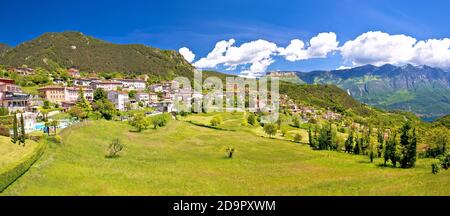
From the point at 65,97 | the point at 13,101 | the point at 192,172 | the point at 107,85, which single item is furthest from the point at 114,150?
the point at 107,85

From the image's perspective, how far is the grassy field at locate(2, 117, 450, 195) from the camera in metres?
33.7

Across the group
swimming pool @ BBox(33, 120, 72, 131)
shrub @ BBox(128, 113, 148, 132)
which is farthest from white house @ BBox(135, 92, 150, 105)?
swimming pool @ BBox(33, 120, 72, 131)

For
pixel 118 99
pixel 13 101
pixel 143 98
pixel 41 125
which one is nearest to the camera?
pixel 41 125

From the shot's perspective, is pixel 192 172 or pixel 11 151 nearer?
pixel 11 151

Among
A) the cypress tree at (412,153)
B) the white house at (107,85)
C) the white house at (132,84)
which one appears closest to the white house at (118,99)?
the white house at (107,85)

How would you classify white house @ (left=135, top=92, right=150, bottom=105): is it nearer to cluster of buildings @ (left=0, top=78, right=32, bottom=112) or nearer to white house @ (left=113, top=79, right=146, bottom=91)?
white house @ (left=113, top=79, right=146, bottom=91)

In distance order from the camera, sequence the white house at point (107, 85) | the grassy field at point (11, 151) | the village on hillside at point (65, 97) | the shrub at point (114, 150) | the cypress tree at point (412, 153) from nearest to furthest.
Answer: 1. the grassy field at point (11, 151)
2. the shrub at point (114, 150)
3. the cypress tree at point (412, 153)
4. the village on hillside at point (65, 97)
5. the white house at point (107, 85)

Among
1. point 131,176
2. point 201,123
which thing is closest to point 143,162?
point 131,176

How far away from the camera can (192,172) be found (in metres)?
43.5

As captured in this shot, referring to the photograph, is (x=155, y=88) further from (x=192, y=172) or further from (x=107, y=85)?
(x=192, y=172)

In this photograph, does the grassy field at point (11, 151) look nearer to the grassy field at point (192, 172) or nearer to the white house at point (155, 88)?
the grassy field at point (192, 172)

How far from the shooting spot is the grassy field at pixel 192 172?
33.7 m
